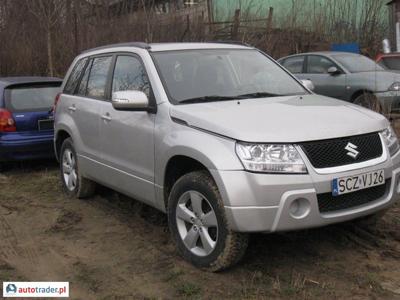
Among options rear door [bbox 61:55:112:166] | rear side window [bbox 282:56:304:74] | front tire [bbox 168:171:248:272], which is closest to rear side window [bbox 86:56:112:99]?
rear door [bbox 61:55:112:166]

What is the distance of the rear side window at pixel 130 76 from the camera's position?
499 cm

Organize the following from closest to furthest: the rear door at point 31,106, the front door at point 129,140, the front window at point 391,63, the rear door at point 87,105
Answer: the front door at point 129,140 < the rear door at point 87,105 < the rear door at point 31,106 < the front window at point 391,63

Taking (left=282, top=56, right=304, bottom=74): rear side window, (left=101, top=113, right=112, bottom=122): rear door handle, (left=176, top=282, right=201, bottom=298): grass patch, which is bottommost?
(left=176, top=282, right=201, bottom=298): grass patch

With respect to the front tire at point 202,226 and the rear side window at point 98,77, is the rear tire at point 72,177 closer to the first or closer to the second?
the rear side window at point 98,77

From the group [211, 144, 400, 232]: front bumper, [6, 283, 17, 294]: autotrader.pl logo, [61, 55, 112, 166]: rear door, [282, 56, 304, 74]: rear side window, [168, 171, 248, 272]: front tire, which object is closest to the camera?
[211, 144, 400, 232]: front bumper

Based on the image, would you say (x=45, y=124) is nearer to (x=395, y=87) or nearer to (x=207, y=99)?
(x=207, y=99)

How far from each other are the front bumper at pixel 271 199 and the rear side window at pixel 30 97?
505 centimetres

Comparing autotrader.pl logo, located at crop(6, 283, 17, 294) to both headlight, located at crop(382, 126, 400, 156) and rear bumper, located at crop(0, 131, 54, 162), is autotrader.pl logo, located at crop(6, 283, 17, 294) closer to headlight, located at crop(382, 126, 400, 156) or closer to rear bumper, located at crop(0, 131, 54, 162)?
headlight, located at crop(382, 126, 400, 156)

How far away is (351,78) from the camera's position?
1128 centimetres

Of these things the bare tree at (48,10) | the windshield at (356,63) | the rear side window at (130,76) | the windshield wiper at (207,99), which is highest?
the bare tree at (48,10)

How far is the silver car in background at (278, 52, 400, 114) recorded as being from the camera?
10.7 m

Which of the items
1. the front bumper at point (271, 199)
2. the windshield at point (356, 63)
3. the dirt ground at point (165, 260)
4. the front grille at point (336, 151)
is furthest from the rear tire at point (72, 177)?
the windshield at point (356, 63)

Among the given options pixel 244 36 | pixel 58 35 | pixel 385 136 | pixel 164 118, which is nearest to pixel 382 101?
pixel 385 136

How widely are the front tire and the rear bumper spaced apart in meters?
4.09
